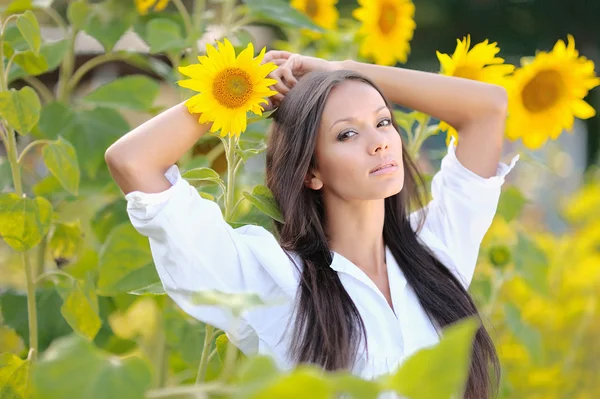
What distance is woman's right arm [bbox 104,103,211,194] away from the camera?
96 cm

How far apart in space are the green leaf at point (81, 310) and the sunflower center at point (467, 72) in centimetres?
58

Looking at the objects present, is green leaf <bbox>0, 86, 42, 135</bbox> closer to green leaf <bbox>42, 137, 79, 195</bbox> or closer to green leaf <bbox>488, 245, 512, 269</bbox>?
green leaf <bbox>42, 137, 79, 195</bbox>

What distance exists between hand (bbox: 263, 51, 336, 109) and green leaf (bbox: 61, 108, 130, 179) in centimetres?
36

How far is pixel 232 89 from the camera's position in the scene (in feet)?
3.15

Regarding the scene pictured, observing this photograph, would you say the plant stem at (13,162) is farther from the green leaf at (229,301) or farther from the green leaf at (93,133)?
the green leaf at (229,301)

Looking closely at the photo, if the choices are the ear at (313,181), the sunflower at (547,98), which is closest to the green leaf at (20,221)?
the ear at (313,181)

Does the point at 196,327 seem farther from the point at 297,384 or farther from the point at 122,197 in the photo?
the point at 297,384

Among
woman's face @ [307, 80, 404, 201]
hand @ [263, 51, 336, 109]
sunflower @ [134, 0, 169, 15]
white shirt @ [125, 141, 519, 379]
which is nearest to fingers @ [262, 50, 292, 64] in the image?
hand @ [263, 51, 336, 109]

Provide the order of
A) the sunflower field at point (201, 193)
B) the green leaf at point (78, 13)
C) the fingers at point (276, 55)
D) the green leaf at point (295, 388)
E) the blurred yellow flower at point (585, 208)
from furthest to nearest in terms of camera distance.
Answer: the blurred yellow flower at point (585, 208), the green leaf at point (78, 13), the fingers at point (276, 55), the sunflower field at point (201, 193), the green leaf at point (295, 388)

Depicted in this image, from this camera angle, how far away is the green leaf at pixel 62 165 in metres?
1.08

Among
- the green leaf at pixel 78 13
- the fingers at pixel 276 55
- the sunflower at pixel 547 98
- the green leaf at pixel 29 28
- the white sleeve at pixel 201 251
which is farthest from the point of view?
the green leaf at pixel 78 13

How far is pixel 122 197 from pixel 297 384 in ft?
3.38

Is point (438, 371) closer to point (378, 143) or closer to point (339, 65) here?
point (378, 143)

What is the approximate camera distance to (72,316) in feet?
3.58
